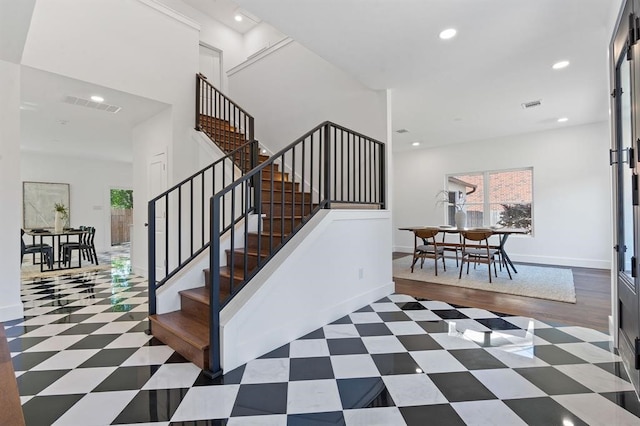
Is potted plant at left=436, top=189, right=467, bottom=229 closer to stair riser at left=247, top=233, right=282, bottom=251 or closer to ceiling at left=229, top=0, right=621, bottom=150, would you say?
ceiling at left=229, top=0, right=621, bottom=150

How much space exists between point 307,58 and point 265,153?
1.73m

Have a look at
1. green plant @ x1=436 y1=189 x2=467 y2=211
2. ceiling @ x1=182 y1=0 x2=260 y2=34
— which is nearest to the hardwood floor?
green plant @ x1=436 y1=189 x2=467 y2=211

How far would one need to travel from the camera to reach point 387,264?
381 centimetres

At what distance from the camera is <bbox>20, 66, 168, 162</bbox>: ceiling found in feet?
12.6

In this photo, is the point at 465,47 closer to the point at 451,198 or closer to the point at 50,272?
the point at 451,198

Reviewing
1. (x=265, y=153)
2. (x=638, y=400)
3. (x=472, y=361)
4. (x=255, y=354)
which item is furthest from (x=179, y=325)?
(x=265, y=153)

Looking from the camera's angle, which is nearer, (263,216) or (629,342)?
(629,342)

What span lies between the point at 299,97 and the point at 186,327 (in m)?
3.87

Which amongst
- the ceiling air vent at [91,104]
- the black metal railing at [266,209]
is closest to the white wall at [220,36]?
the ceiling air vent at [91,104]

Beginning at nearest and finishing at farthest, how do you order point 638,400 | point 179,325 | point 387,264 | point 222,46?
point 638,400, point 179,325, point 387,264, point 222,46

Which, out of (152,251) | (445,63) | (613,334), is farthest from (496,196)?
(152,251)

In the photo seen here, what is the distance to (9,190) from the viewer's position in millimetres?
3129

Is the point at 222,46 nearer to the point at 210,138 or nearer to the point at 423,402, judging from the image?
the point at 210,138

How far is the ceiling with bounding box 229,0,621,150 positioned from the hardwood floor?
2.62 meters
